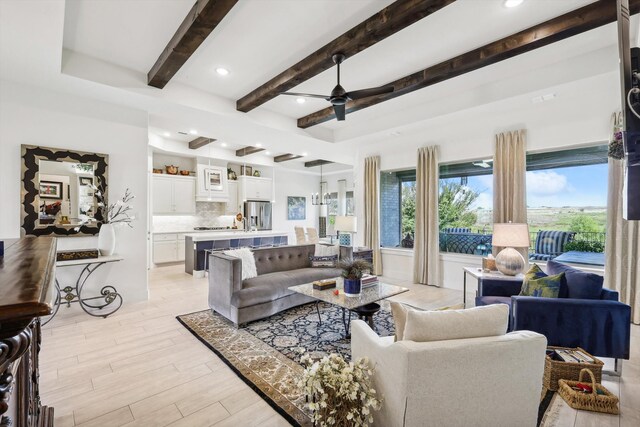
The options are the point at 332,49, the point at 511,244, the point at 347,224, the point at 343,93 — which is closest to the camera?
the point at 332,49

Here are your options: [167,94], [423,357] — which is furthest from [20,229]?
[423,357]

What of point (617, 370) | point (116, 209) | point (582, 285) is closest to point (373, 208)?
point (582, 285)

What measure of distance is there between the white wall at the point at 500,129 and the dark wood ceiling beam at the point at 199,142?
12.0ft

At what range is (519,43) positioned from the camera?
Result: 300cm

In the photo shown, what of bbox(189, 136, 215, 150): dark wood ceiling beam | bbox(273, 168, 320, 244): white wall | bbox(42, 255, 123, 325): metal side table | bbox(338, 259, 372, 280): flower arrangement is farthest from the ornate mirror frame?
bbox(273, 168, 320, 244): white wall

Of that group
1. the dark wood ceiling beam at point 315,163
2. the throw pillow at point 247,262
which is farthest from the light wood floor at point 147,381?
the dark wood ceiling beam at point 315,163

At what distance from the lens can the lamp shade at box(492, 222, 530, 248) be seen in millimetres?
3672

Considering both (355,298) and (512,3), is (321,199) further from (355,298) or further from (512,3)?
(512,3)

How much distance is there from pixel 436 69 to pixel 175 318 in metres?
4.40

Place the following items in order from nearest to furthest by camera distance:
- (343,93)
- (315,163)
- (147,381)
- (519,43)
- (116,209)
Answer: (147,381)
(519,43)
(343,93)
(116,209)
(315,163)

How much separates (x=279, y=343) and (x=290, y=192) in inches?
301

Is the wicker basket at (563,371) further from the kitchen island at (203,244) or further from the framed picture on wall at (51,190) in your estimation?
the framed picture on wall at (51,190)

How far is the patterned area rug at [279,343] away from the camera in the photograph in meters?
2.25

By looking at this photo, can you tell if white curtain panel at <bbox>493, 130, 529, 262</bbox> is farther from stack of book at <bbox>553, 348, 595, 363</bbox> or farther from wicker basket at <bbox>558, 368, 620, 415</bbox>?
wicker basket at <bbox>558, 368, 620, 415</bbox>
